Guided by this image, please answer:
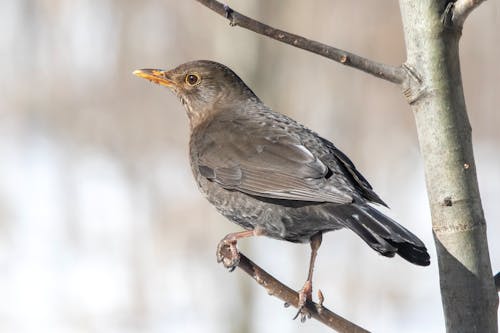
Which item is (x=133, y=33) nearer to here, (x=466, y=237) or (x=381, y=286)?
(x=381, y=286)

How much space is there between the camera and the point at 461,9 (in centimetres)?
237

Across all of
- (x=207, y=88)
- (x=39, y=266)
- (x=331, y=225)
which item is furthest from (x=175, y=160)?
(x=331, y=225)

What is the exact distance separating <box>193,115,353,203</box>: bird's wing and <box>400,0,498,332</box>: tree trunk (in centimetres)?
98

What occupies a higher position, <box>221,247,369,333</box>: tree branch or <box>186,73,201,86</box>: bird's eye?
<box>186,73,201,86</box>: bird's eye

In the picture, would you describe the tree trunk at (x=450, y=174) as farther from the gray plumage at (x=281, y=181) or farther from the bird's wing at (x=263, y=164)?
the bird's wing at (x=263, y=164)

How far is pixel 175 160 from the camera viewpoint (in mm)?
11000

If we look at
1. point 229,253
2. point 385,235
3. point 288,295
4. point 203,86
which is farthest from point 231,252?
point 203,86

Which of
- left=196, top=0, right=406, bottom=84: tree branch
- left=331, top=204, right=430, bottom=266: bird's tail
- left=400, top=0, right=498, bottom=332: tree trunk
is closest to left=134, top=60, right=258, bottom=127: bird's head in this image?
left=331, top=204, right=430, bottom=266: bird's tail

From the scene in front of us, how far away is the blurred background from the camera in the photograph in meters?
8.38

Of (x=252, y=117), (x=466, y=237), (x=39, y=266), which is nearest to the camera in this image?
(x=466, y=237)

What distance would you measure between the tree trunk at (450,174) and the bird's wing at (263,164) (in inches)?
38.6

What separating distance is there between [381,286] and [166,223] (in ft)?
8.91

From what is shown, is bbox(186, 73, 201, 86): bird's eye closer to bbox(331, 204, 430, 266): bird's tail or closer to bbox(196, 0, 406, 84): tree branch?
bbox(331, 204, 430, 266): bird's tail

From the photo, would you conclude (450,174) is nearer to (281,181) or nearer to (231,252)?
(231,252)
